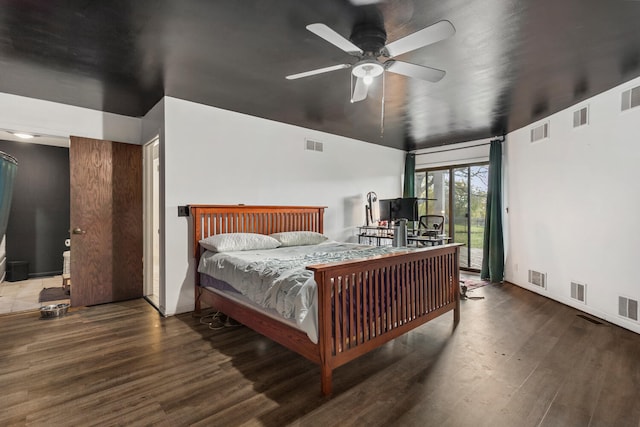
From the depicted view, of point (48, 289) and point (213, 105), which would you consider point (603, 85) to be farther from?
point (48, 289)

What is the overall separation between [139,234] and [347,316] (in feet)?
11.1

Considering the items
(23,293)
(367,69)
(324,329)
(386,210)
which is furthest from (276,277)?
(23,293)

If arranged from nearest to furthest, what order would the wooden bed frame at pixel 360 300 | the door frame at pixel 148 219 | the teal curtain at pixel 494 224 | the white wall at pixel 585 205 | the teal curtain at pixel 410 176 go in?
1. the wooden bed frame at pixel 360 300
2. the white wall at pixel 585 205
3. the door frame at pixel 148 219
4. the teal curtain at pixel 494 224
5. the teal curtain at pixel 410 176

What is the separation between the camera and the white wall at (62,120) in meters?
3.39

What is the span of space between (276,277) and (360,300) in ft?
2.17

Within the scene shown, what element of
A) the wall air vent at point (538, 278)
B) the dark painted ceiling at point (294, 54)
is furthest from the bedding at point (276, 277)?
the wall air vent at point (538, 278)

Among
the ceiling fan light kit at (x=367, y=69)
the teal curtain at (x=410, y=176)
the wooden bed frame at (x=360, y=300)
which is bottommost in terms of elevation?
the wooden bed frame at (x=360, y=300)

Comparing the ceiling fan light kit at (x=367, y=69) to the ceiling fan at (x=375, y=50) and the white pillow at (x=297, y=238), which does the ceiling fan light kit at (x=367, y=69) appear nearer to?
the ceiling fan at (x=375, y=50)

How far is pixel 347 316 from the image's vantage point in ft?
7.20

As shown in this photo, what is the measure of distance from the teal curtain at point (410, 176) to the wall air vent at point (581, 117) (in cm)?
303

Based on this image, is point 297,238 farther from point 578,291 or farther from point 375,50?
point 578,291

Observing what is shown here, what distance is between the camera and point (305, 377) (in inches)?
87.8

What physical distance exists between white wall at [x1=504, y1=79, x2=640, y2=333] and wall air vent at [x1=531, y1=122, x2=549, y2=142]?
0.07 metres

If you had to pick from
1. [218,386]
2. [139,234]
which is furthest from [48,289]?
[218,386]
